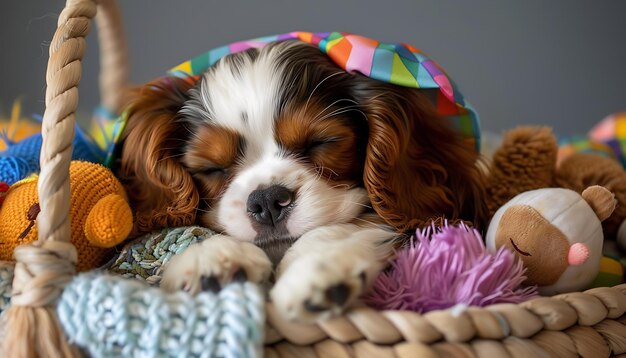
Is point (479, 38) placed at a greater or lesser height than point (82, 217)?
greater

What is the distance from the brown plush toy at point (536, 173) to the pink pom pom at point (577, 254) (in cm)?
41

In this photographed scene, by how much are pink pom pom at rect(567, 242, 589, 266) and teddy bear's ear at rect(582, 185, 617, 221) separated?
0.12 metres

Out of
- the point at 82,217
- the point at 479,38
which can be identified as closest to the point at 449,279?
the point at 82,217

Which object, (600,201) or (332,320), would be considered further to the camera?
(600,201)

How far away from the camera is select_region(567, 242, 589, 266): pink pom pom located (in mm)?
1064

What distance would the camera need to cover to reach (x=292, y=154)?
134 centimetres

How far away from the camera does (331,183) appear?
1.32 m

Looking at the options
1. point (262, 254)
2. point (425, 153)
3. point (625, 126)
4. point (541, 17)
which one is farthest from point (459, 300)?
point (541, 17)

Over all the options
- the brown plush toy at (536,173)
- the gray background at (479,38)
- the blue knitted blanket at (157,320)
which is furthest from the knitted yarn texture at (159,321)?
the gray background at (479,38)

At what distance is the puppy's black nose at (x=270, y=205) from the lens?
4.04 feet

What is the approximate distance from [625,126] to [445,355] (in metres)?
2.02

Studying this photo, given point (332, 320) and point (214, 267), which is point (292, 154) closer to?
point (214, 267)

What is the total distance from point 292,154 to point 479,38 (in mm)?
2234

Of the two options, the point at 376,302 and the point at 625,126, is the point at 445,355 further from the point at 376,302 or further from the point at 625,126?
the point at 625,126
